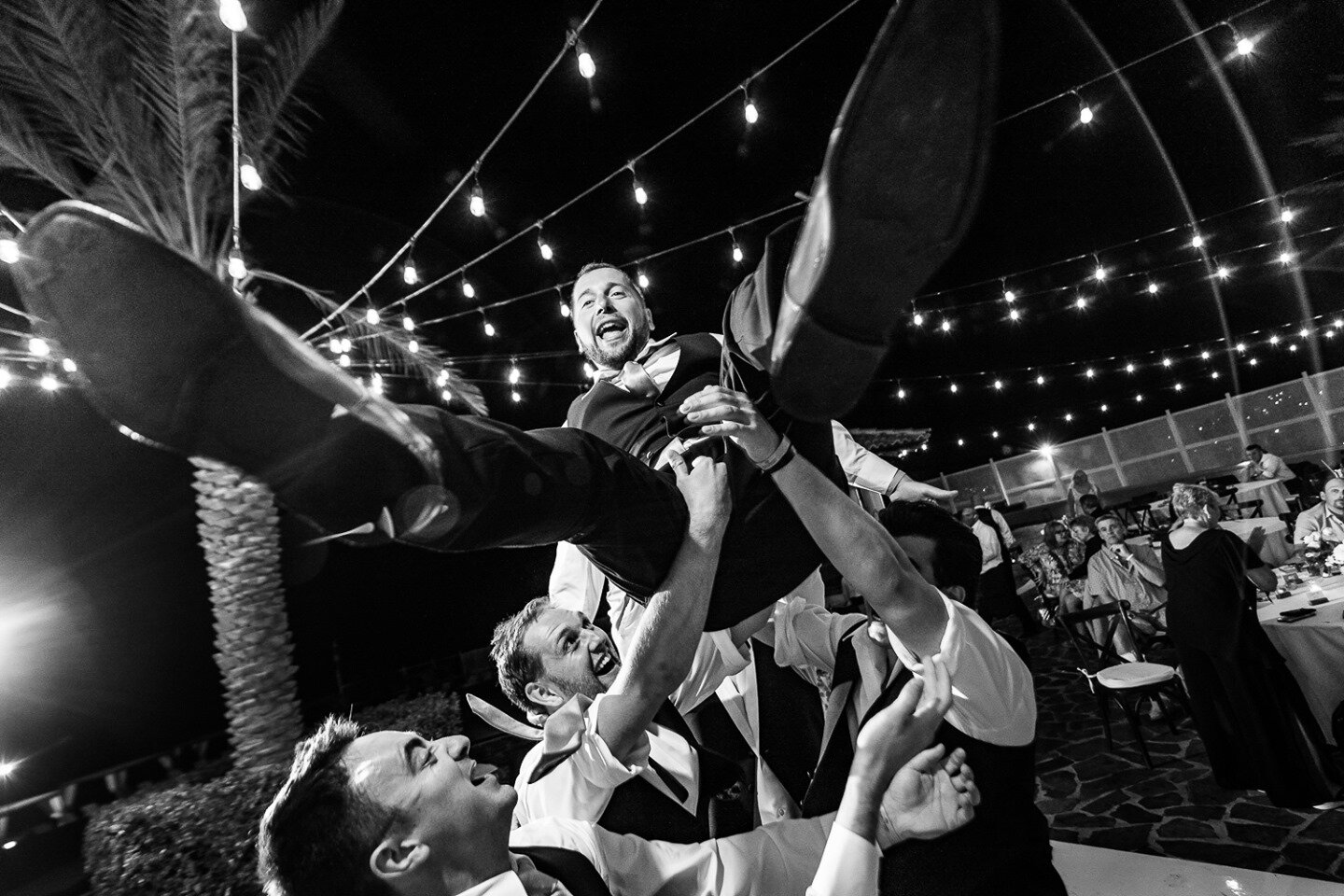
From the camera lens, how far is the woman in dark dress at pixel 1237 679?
12.9 ft

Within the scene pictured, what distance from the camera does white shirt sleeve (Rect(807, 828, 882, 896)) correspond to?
3.53 feet

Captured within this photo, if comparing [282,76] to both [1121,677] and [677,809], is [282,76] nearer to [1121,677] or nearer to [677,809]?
[677,809]

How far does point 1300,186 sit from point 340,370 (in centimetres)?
1105

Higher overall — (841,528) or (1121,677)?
(841,528)

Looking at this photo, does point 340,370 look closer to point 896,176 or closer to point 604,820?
point 896,176

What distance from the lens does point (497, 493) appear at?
933 millimetres

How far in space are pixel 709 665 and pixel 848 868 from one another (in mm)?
786

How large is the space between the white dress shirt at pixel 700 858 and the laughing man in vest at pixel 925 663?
9 centimetres

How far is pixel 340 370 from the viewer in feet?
2.68

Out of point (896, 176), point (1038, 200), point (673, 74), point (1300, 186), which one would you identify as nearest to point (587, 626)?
point (896, 176)

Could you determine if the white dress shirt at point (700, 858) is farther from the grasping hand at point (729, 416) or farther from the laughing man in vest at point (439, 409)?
the grasping hand at point (729, 416)

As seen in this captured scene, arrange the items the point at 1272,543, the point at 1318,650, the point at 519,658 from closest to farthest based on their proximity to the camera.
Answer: the point at 519,658
the point at 1318,650
the point at 1272,543

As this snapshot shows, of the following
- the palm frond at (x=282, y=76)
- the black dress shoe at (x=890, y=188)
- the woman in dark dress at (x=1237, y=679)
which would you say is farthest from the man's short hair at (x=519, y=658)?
the woman in dark dress at (x=1237, y=679)

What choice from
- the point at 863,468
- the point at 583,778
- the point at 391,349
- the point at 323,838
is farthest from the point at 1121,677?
the point at 391,349
